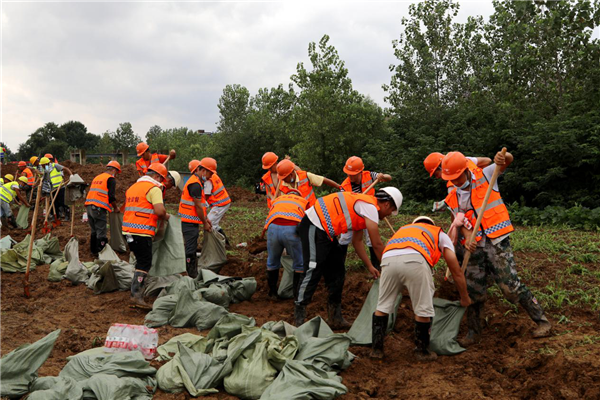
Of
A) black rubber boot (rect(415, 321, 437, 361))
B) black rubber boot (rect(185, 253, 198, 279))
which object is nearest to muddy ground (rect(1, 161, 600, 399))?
black rubber boot (rect(415, 321, 437, 361))

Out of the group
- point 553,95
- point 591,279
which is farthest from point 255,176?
point 591,279

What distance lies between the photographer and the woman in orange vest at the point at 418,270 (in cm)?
373

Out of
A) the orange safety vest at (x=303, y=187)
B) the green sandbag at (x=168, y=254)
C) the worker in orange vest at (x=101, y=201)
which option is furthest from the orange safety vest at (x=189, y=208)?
the worker in orange vest at (x=101, y=201)

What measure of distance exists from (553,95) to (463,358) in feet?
35.6

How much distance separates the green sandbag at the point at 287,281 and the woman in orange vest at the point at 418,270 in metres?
2.08

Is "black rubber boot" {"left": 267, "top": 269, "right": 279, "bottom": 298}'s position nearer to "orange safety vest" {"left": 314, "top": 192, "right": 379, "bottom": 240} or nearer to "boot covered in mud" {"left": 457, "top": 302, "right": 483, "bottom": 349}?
"orange safety vest" {"left": 314, "top": 192, "right": 379, "bottom": 240}

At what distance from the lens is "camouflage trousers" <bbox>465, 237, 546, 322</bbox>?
409cm

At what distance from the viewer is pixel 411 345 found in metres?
4.43

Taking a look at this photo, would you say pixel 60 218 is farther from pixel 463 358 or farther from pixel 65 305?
pixel 463 358

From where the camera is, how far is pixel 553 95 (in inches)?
493

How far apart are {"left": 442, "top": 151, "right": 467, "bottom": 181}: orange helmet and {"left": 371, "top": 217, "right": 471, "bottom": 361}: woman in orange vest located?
1.60ft

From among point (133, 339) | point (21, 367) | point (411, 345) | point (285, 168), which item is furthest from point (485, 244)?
point (21, 367)

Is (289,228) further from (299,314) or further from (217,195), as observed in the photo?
(217,195)

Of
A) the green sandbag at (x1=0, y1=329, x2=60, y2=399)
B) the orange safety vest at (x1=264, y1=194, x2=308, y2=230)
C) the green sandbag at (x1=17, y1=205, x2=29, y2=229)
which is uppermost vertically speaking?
the orange safety vest at (x1=264, y1=194, x2=308, y2=230)
